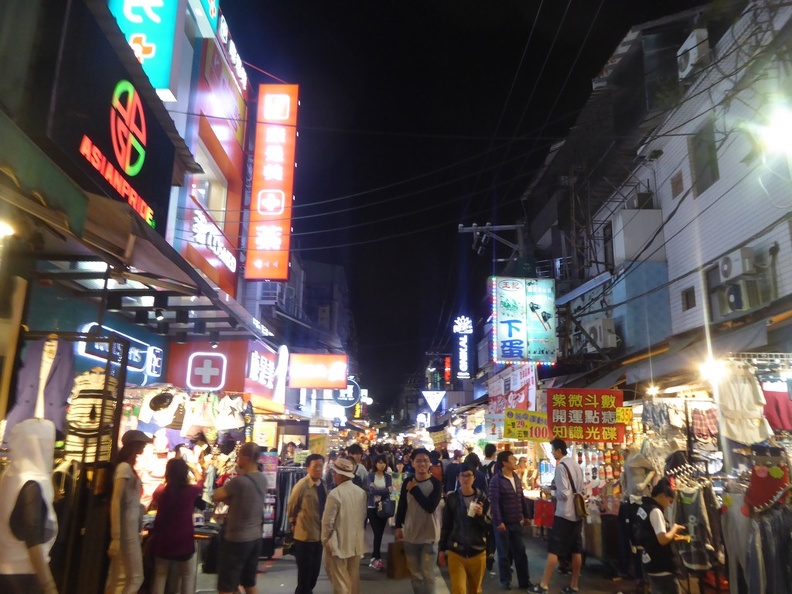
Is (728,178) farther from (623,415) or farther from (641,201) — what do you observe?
(623,415)

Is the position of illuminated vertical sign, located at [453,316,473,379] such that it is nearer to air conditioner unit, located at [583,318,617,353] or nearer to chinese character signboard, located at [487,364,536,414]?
chinese character signboard, located at [487,364,536,414]

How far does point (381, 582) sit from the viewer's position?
931 cm

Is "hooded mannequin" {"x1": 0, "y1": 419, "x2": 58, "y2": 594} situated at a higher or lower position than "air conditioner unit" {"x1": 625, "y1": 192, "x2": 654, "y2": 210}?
lower

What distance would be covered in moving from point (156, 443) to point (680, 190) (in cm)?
1309

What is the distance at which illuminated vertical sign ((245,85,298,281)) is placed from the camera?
48.8 feet

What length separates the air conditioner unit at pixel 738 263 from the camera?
11.0 metres

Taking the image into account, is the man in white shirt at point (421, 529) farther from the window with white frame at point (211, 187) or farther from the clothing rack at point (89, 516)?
the window with white frame at point (211, 187)

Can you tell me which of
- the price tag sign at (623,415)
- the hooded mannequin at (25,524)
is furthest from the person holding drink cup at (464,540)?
the price tag sign at (623,415)

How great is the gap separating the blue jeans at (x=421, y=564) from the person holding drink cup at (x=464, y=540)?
0.87 feet

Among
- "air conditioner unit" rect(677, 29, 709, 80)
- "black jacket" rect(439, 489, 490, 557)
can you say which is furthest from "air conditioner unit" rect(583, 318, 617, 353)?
"black jacket" rect(439, 489, 490, 557)

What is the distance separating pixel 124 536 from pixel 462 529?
3450 mm

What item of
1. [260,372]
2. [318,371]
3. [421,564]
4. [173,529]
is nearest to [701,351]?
[421,564]

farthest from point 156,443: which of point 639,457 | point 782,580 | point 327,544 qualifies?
point 782,580

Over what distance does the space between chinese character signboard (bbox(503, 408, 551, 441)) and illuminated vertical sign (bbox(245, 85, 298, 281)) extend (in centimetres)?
662
